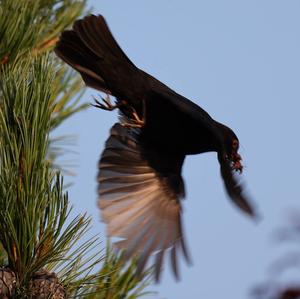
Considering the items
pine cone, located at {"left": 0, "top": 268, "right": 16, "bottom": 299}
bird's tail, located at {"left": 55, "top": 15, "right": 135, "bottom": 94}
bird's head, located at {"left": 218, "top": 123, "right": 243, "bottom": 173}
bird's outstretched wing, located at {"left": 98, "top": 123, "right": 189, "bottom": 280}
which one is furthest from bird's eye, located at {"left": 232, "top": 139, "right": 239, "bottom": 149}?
pine cone, located at {"left": 0, "top": 268, "right": 16, "bottom": 299}

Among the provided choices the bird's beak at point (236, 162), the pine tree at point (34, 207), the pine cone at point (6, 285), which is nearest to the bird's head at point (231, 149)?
the bird's beak at point (236, 162)

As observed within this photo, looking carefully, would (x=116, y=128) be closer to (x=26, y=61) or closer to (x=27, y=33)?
(x=27, y=33)

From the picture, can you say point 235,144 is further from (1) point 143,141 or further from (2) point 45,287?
(2) point 45,287

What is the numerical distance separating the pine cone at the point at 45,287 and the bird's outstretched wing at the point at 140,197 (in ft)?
2.78

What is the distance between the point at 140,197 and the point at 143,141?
29 centimetres

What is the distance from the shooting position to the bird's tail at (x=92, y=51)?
3.08 m

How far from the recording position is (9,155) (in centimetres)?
182

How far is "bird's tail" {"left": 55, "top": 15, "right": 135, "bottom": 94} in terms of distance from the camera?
3.08 metres

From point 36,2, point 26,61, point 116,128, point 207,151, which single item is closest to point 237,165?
point 207,151

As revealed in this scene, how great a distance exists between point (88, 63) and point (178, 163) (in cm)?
68

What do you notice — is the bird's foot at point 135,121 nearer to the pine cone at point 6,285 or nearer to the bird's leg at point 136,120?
the bird's leg at point 136,120

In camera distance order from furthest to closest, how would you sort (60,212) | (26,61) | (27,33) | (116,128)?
(116,128), (27,33), (26,61), (60,212)

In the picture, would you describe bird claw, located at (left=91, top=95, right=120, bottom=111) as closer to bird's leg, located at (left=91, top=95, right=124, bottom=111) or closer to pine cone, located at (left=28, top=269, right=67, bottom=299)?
bird's leg, located at (left=91, top=95, right=124, bottom=111)

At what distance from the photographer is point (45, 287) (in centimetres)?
170
